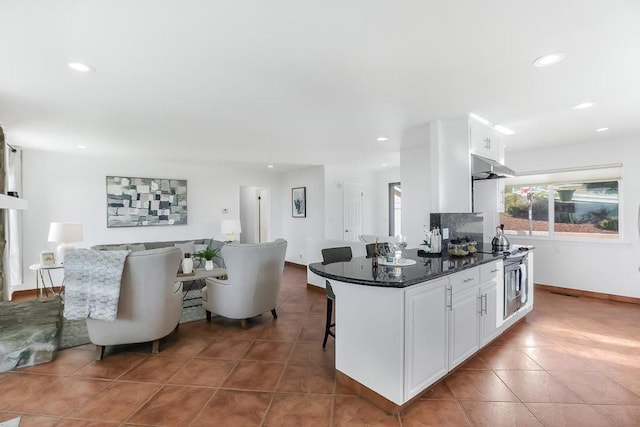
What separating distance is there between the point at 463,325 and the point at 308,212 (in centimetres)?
508

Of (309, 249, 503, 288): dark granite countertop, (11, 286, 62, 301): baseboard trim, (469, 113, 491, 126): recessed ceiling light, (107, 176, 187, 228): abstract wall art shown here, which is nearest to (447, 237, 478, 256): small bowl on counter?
(309, 249, 503, 288): dark granite countertop

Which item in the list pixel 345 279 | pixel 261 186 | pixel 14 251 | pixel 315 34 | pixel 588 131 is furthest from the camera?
pixel 261 186

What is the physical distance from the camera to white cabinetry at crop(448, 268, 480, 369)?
2.36m

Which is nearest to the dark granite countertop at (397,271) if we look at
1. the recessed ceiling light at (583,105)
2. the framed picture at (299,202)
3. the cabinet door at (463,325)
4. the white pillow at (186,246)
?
the cabinet door at (463,325)

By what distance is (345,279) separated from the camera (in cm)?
208

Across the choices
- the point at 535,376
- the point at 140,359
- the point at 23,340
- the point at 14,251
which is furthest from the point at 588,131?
the point at 14,251

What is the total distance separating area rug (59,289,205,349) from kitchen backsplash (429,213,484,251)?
316 cm

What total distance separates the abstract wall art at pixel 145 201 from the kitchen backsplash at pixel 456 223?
5.19m

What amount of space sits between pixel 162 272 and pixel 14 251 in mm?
3714

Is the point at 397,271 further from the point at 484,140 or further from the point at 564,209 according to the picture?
the point at 564,209

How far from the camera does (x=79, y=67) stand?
2123mm

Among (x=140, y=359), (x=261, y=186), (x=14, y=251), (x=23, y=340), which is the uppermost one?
(x=261, y=186)

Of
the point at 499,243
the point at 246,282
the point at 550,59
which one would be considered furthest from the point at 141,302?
the point at 499,243

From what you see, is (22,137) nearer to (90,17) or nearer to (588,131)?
(90,17)
